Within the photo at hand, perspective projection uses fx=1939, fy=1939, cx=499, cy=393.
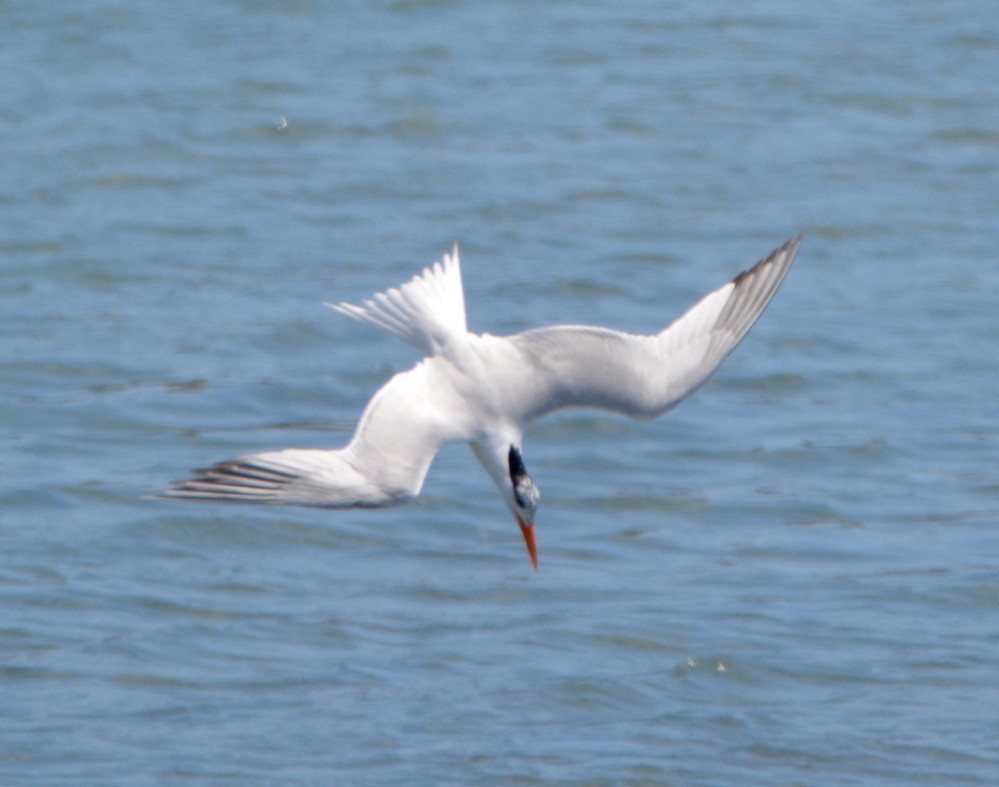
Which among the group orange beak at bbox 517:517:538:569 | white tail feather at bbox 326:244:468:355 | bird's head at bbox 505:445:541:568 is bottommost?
orange beak at bbox 517:517:538:569

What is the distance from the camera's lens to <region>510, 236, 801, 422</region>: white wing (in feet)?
18.6

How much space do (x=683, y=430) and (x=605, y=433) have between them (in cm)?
35

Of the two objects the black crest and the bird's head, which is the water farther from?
the black crest

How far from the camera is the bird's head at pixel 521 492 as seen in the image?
5719 millimetres

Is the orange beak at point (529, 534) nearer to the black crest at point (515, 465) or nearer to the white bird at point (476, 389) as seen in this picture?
the white bird at point (476, 389)

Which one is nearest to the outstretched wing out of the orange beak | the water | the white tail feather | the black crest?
the white tail feather

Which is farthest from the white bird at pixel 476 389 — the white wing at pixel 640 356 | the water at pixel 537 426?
the water at pixel 537 426

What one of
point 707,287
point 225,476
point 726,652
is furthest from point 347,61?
point 225,476

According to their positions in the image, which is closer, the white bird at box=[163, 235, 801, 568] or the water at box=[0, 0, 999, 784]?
the white bird at box=[163, 235, 801, 568]

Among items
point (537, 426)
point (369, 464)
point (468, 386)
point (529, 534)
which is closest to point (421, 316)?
point (468, 386)

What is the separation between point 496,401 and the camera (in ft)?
18.3

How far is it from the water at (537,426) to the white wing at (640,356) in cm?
103

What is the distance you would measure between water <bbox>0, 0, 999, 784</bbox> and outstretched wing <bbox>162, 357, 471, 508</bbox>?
1.06 meters

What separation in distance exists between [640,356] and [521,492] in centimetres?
55
